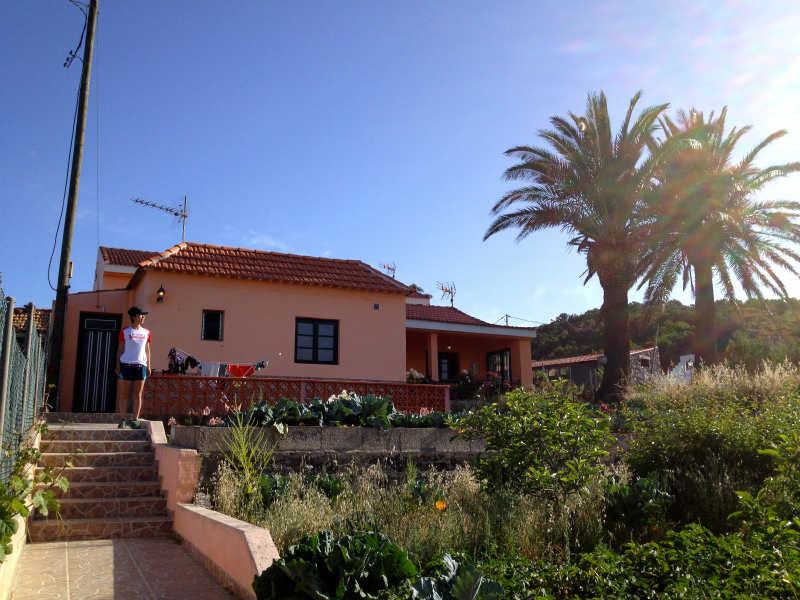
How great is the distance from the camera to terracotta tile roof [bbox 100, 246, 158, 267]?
18727 millimetres

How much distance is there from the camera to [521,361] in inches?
912

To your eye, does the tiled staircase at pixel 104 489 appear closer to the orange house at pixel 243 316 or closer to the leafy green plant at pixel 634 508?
the leafy green plant at pixel 634 508

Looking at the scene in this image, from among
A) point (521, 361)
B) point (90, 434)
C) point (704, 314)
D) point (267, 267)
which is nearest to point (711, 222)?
point (704, 314)

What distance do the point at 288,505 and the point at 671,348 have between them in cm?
3416

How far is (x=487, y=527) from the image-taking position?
495 cm

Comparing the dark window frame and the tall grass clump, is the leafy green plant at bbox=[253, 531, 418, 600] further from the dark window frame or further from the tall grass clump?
the dark window frame

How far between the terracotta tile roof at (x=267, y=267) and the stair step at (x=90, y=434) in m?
6.37

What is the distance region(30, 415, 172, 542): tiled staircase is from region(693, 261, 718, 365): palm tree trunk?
15.7m

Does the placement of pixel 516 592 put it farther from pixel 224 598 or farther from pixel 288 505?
pixel 288 505

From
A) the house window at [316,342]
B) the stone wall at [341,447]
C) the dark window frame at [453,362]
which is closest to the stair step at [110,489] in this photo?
the stone wall at [341,447]

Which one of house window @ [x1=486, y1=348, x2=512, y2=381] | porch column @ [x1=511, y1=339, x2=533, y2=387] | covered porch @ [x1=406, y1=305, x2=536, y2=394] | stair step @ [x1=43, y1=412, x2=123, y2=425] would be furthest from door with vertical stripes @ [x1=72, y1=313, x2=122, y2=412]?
porch column @ [x1=511, y1=339, x2=533, y2=387]

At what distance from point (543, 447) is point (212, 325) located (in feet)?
35.9

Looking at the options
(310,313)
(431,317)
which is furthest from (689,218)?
(310,313)

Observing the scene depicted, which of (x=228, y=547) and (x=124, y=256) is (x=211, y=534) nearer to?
(x=228, y=547)
